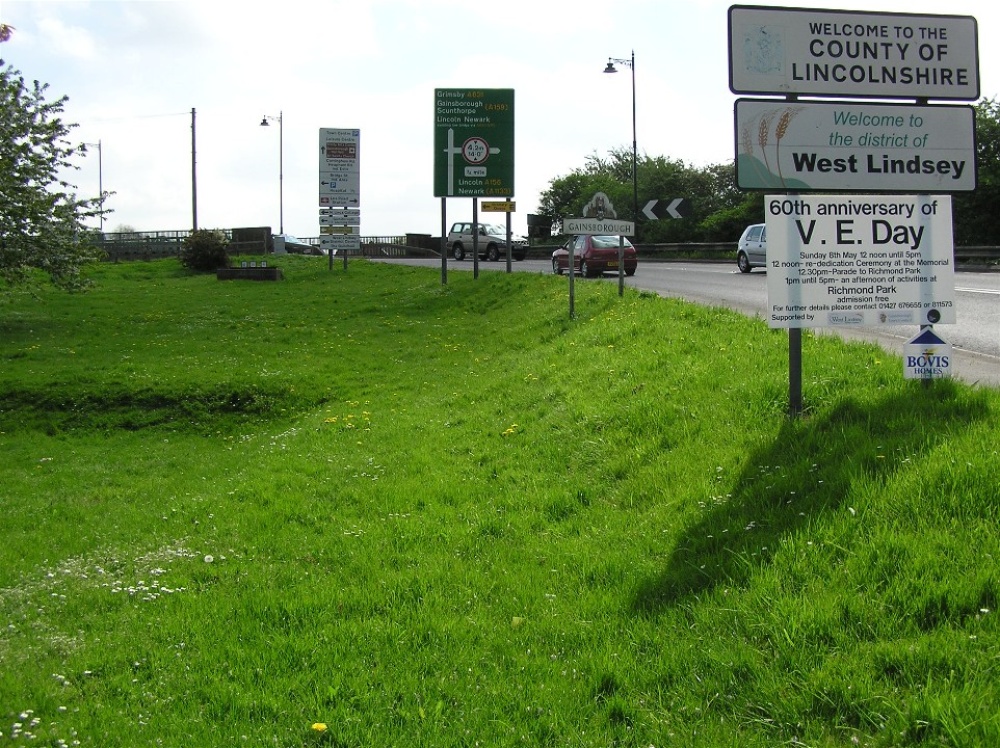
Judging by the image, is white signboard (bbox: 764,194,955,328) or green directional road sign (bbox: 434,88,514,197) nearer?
white signboard (bbox: 764,194,955,328)

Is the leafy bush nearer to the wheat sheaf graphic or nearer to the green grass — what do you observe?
the green grass

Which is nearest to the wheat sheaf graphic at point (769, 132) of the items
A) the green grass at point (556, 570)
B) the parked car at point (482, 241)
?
the green grass at point (556, 570)

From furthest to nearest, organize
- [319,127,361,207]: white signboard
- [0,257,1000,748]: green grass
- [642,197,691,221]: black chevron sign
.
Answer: [319,127,361,207]: white signboard < [642,197,691,221]: black chevron sign < [0,257,1000,748]: green grass

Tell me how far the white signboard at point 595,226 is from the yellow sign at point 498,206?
14.0 metres

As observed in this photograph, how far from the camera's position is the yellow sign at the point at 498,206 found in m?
30.1

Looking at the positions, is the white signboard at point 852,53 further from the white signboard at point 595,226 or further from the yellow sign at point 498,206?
the yellow sign at point 498,206

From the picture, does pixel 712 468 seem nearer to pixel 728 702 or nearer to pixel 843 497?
pixel 843 497

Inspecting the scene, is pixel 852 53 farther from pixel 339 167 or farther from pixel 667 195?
pixel 667 195

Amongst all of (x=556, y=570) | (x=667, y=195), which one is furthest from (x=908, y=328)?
(x=667, y=195)

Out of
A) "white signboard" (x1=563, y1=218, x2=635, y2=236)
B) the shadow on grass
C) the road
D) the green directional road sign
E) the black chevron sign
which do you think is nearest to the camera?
the shadow on grass

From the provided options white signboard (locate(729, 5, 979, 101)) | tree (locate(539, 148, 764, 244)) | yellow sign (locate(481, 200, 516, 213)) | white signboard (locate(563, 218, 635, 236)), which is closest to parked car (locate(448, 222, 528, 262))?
tree (locate(539, 148, 764, 244))

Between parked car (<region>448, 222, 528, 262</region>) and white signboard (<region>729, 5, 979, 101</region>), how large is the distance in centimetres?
3801

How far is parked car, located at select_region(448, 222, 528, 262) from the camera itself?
46.2 m

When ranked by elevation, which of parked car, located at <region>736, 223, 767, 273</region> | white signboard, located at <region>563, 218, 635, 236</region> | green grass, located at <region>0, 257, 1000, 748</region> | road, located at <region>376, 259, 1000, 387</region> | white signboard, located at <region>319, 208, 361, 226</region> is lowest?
green grass, located at <region>0, 257, 1000, 748</region>
